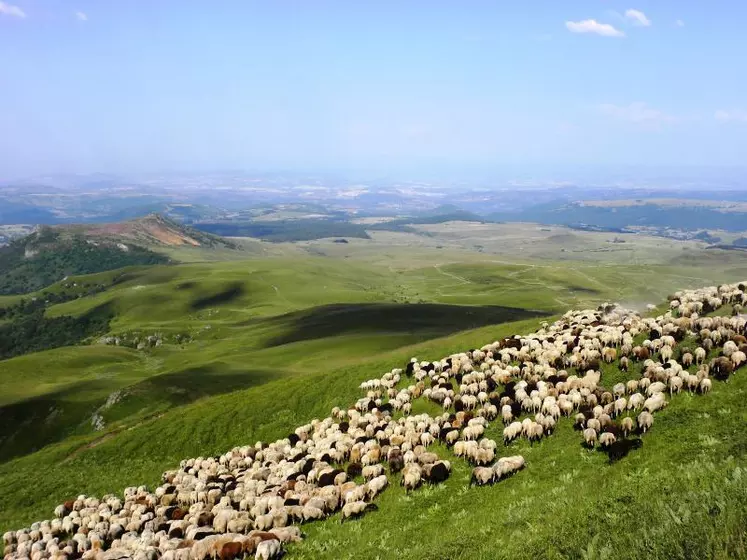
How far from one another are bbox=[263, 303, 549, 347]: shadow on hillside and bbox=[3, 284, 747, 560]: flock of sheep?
211 feet

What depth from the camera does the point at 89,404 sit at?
76.4 meters

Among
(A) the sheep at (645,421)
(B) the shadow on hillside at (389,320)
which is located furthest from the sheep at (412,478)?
(B) the shadow on hillside at (389,320)

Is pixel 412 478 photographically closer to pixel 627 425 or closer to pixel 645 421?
pixel 627 425

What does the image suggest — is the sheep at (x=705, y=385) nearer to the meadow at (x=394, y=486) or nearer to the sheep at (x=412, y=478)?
the meadow at (x=394, y=486)

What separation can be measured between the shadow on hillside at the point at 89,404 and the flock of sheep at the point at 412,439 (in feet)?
128

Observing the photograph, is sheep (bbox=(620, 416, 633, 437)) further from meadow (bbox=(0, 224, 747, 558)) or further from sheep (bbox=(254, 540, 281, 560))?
sheep (bbox=(254, 540, 281, 560))

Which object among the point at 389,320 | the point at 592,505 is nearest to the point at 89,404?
the point at 389,320

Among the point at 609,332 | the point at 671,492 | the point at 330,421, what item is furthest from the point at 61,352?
the point at 671,492

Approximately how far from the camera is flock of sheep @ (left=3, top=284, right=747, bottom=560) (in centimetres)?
2206

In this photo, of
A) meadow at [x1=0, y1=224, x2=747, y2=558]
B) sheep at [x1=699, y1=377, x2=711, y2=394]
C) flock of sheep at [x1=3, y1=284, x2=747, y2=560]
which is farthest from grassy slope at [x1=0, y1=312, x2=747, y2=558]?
flock of sheep at [x1=3, y1=284, x2=747, y2=560]

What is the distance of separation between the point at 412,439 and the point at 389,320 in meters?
99.3

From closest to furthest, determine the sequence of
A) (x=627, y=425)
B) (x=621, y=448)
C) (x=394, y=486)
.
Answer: (x=621, y=448) → (x=627, y=425) → (x=394, y=486)

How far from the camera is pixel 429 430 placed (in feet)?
90.5

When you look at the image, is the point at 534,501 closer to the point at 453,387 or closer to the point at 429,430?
the point at 429,430
